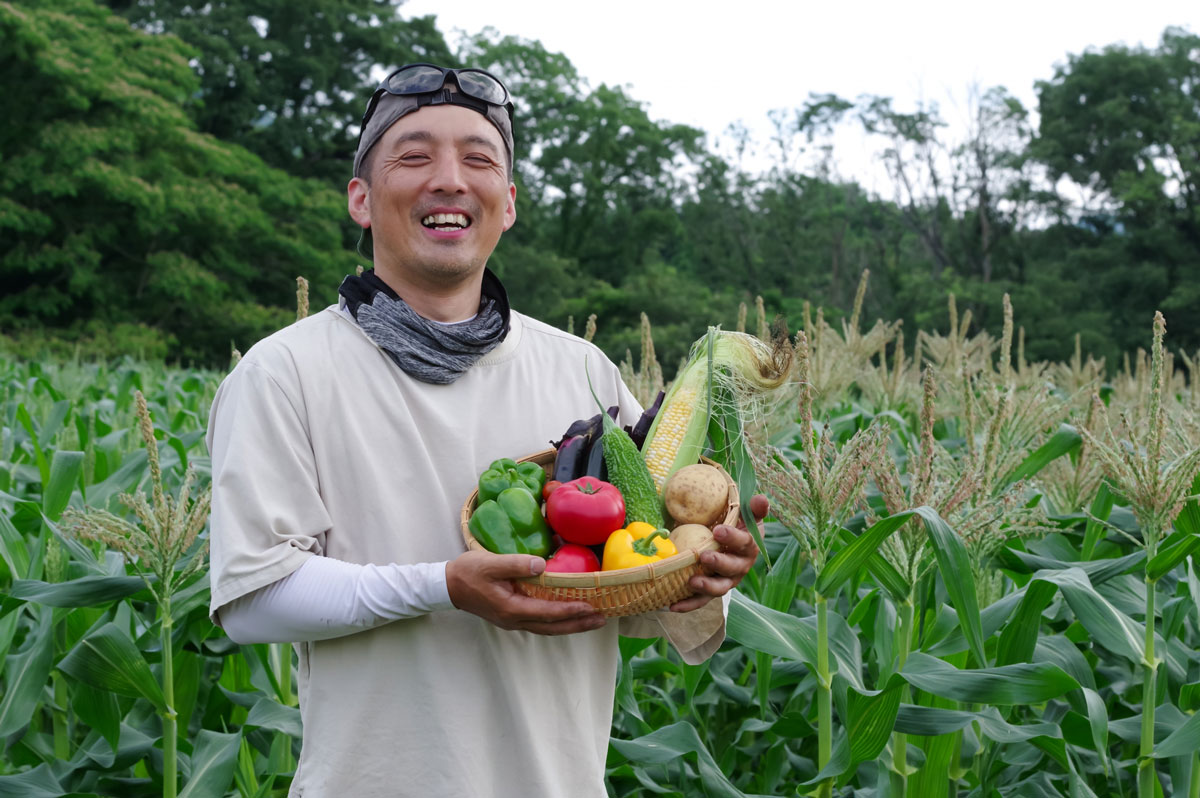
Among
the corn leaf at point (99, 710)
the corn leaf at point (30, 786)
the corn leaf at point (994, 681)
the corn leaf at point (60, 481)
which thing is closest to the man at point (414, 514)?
the corn leaf at point (994, 681)

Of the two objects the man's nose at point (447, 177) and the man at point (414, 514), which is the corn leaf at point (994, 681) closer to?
the man at point (414, 514)

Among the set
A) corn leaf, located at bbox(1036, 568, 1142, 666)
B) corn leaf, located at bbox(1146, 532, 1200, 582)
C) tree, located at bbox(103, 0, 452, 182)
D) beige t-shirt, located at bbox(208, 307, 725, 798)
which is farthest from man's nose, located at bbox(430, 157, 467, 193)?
tree, located at bbox(103, 0, 452, 182)

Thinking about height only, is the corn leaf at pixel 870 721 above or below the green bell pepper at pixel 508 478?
below

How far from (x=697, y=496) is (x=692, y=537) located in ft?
0.31

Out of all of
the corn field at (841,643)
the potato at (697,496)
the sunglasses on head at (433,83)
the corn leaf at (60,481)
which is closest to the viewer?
the potato at (697,496)

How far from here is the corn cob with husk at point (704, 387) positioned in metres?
2.19

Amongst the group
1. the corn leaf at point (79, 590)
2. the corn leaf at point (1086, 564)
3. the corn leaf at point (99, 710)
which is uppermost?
the corn leaf at point (1086, 564)

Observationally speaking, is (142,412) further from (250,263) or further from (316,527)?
(250,263)

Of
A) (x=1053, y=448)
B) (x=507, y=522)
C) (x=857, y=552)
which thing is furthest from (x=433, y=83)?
(x=1053, y=448)

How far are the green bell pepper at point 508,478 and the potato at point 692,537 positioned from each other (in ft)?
0.94

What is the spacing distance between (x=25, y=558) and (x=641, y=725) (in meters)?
1.99

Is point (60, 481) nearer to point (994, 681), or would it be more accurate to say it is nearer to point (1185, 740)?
point (994, 681)

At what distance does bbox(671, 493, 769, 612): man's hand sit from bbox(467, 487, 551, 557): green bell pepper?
33 cm

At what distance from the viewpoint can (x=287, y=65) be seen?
3409 centimetres
